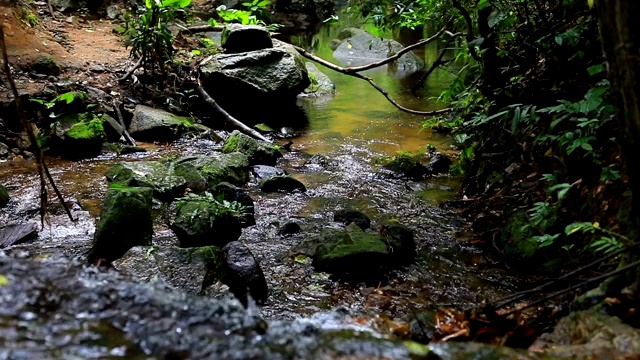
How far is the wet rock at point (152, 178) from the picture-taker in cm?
545

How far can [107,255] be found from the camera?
4.01 meters

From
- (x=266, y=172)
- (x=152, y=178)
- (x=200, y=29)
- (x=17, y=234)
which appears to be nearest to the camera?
(x=17, y=234)

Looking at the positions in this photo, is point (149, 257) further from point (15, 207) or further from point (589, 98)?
point (589, 98)

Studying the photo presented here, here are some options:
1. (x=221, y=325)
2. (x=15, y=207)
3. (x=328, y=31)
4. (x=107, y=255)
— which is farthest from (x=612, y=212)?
(x=328, y=31)

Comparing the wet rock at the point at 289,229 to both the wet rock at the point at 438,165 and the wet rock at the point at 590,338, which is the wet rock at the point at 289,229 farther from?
the wet rock at the point at 590,338

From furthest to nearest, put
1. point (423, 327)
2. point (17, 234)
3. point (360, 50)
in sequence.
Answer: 1. point (360, 50)
2. point (17, 234)
3. point (423, 327)

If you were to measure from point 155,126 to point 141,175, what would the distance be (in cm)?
255

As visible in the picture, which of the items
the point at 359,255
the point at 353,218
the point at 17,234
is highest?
the point at 359,255

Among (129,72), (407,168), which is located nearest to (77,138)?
(129,72)

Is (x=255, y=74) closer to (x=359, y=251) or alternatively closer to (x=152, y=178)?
(x=152, y=178)

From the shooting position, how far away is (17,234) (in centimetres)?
428

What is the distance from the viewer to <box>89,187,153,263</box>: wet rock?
13.1 ft

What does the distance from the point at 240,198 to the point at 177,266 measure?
5.44 feet

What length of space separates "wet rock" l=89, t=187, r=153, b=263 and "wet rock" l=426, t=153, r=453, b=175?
3.94m
